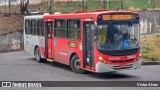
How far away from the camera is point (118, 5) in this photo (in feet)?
165

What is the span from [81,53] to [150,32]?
24.4m

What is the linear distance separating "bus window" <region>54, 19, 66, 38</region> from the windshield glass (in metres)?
3.79

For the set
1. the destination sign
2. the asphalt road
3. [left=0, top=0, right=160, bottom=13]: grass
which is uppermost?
[left=0, top=0, right=160, bottom=13]: grass

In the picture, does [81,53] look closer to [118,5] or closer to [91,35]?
[91,35]

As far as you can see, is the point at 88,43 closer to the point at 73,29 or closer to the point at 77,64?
the point at 77,64

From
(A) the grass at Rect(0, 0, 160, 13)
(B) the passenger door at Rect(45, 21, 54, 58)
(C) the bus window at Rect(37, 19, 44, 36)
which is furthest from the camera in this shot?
(A) the grass at Rect(0, 0, 160, 13)

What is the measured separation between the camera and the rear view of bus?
720 inches

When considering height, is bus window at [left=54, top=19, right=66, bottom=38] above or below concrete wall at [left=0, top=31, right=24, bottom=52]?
above

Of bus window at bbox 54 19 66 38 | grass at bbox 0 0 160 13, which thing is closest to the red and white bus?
bus window at bbox 54 19 66 38

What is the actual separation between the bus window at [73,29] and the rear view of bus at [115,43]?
1.92 m

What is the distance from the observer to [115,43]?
18469 mm

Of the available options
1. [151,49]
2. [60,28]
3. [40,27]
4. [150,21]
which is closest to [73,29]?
[60,28]

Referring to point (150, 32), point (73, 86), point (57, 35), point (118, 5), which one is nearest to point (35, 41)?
point (57, 35)

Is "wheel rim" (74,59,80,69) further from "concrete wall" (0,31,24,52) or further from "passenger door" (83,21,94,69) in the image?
"concrete wall" (0,31,24,52)
